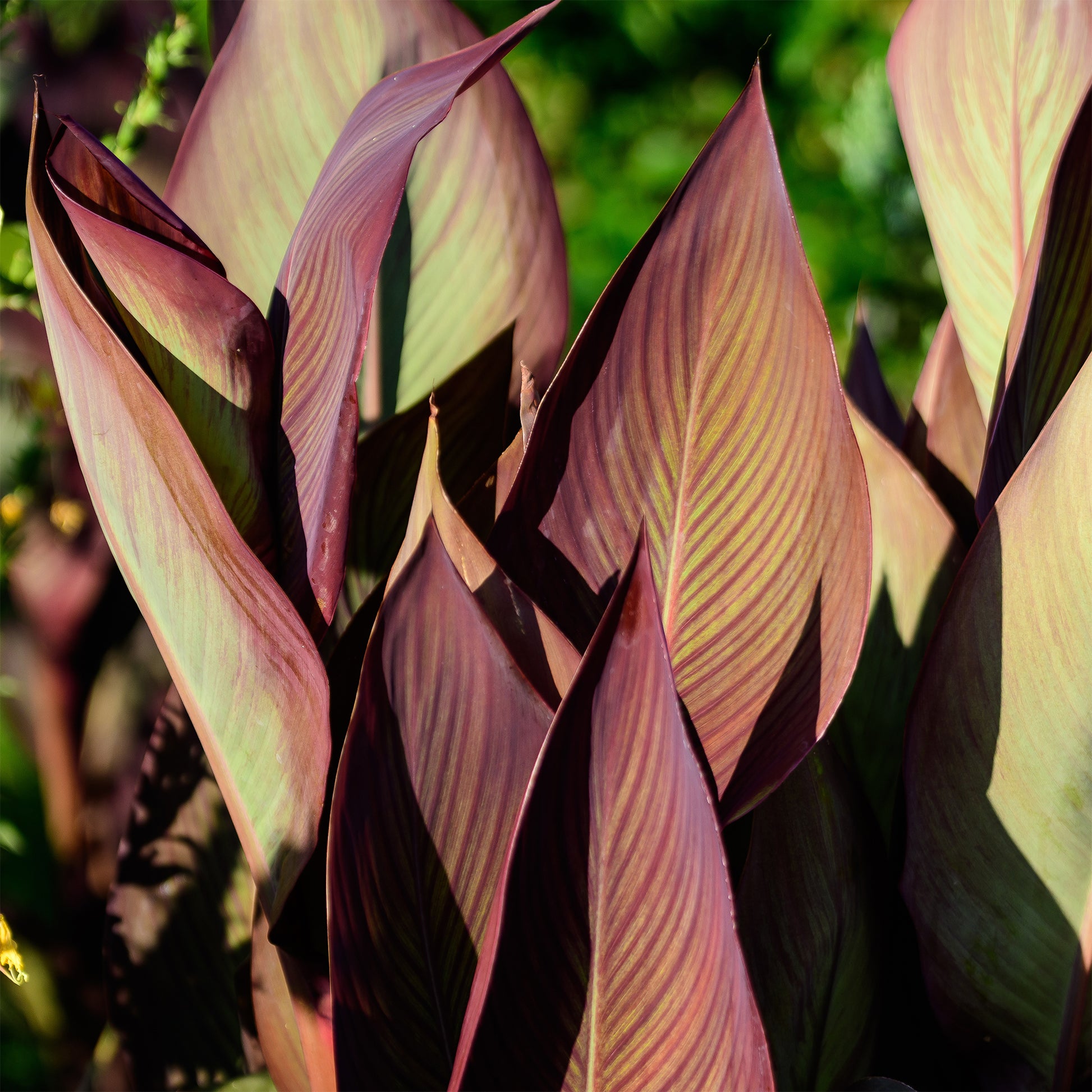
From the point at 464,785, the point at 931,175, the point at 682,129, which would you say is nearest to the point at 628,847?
the point at 464,785

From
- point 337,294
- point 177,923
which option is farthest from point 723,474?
point 177,923

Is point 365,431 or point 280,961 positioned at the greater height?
point 365,431

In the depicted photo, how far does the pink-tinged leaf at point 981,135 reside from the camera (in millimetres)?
546

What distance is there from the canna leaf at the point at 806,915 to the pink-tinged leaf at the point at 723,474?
5cm

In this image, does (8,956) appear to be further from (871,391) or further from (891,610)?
(871,391)

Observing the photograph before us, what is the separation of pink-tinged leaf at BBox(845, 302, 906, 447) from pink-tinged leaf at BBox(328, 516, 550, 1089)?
0.40 meters

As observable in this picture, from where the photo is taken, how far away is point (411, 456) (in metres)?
0.51

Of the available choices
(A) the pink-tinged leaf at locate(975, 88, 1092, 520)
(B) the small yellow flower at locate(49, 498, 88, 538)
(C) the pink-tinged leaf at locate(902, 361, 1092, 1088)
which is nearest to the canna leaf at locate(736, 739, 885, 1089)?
(C) the pink-tinged leaf at locate(902, 361, 1092, 1088)

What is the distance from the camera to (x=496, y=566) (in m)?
0.36

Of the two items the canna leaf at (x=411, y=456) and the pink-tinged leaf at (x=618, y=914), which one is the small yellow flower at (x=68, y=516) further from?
the pink-tinged leaf at (x=618, y=914)

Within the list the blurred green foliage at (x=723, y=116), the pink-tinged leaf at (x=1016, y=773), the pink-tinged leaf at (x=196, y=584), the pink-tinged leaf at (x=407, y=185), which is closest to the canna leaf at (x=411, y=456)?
the pink-tinged leaf at (x=407, y=185)

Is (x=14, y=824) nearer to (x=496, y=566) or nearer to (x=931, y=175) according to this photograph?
(x=496, y=566)

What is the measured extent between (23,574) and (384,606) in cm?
40

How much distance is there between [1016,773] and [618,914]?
0.60 ft
